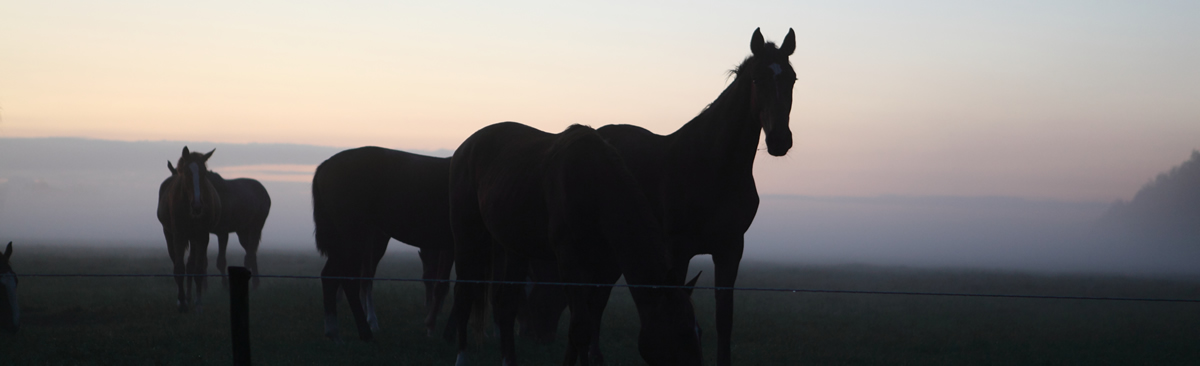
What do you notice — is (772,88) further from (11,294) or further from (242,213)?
(242,213)

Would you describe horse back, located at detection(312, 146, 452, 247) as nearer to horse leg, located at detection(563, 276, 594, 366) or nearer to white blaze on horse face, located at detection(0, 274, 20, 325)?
white blaze on horse face, located at detection(0, 274, 20, 325)

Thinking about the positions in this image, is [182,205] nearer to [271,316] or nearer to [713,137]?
[271,316]

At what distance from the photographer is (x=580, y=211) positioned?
509cm

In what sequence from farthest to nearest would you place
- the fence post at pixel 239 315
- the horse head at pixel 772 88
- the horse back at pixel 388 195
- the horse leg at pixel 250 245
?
the horse leg at pixel 250 245 < the horse back at pixel 388 195 < the horse head at pixel 772 88 < the fence post at pixel 239 315

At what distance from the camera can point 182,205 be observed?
A: 12.2m

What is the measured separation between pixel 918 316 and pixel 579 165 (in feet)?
36.0

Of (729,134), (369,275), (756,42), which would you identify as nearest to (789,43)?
(756,42)

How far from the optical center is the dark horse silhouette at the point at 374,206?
902 centimetres

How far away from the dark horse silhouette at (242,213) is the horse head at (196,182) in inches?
108

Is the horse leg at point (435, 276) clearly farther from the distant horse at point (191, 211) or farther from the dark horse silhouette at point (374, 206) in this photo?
the distant horse at point (191, 211)

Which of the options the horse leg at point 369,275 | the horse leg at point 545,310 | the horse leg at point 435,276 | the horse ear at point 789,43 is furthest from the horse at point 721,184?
the horse leg at point 369,275

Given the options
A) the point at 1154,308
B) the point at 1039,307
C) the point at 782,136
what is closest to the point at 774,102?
the point at 782,136

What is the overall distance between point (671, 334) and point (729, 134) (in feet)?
8.35

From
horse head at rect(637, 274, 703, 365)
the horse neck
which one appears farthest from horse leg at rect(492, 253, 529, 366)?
horse head at rect(637, 274, 703, 365)
